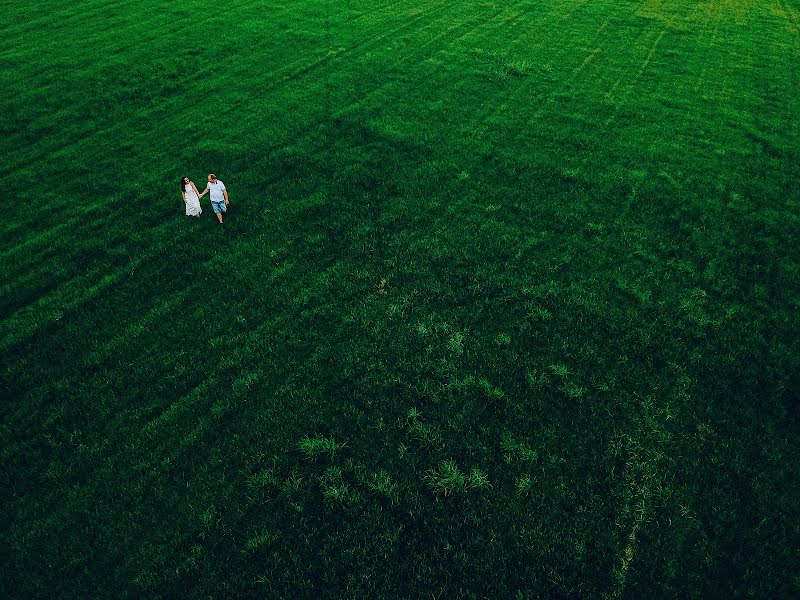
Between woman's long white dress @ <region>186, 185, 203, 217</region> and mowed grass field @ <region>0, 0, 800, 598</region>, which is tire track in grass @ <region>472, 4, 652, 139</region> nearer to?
mowed grass field @ <region>0, 0, 800, 598</region>

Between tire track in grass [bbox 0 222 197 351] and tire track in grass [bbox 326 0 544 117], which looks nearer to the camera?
tire track in grass [bbox 0 222 197 351]

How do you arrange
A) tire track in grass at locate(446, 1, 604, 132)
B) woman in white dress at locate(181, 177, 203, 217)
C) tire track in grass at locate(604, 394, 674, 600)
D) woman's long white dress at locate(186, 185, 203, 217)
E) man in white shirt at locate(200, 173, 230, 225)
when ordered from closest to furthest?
tire track in grass at locate(604, 394, 674, 600) < man in white shirt at locate(200, 173, 230, 225) < woman in white dress at locate(181, 177, 203, 217) < woman's long white dress at locate(186, 185, 203, 217) < tire track in grass at locate(446, 1, 604, 132)

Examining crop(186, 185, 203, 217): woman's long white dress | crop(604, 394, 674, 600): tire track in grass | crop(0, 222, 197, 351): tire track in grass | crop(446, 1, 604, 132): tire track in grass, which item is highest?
crop(446, 1, 604, 132): tire track in grass

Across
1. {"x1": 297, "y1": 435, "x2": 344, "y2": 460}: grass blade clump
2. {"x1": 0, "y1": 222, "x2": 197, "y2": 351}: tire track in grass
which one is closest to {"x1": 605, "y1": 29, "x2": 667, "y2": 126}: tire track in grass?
{"x1": 297, "y1": 435, "x2": 344, "y2": 460}: grass blade clump

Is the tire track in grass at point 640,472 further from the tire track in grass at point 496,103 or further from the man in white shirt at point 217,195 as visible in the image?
the tire track in grass at point 496,103

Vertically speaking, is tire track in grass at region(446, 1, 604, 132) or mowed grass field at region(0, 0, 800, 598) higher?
tire track in grass at region(446, 1, 604, 132)

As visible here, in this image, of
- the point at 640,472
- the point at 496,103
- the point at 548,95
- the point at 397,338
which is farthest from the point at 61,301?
the point at 548,95

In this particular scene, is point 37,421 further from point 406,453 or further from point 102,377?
point 406,453
